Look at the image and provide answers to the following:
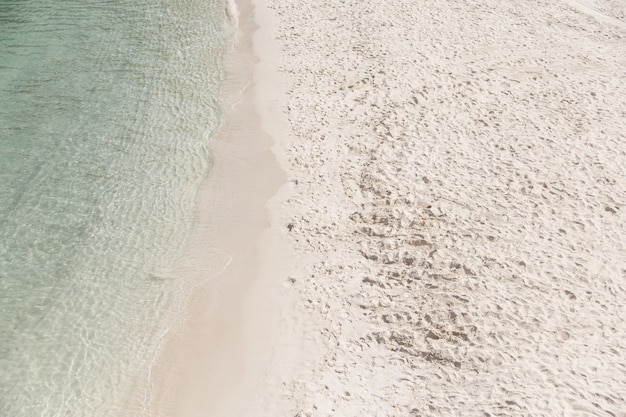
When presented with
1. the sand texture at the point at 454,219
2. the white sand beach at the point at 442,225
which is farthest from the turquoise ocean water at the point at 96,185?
the sand texture at the point at 454,219

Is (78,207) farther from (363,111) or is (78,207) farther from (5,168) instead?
(363,111)

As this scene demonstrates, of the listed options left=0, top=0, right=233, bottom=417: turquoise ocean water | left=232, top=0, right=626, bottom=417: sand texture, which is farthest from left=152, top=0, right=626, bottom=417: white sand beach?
left=0, top=0, right=233, bottom=417: turquoise ocean water

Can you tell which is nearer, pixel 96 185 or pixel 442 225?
pixel 442 225

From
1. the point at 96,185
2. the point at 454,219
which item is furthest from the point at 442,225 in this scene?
the point at 96,185

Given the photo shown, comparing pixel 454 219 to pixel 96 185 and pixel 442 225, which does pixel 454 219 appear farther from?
pixel 96 185

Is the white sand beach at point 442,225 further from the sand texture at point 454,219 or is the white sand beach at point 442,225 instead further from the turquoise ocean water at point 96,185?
the turquoise ocean water at point 96,185

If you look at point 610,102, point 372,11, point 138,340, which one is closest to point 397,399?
point 138,340
